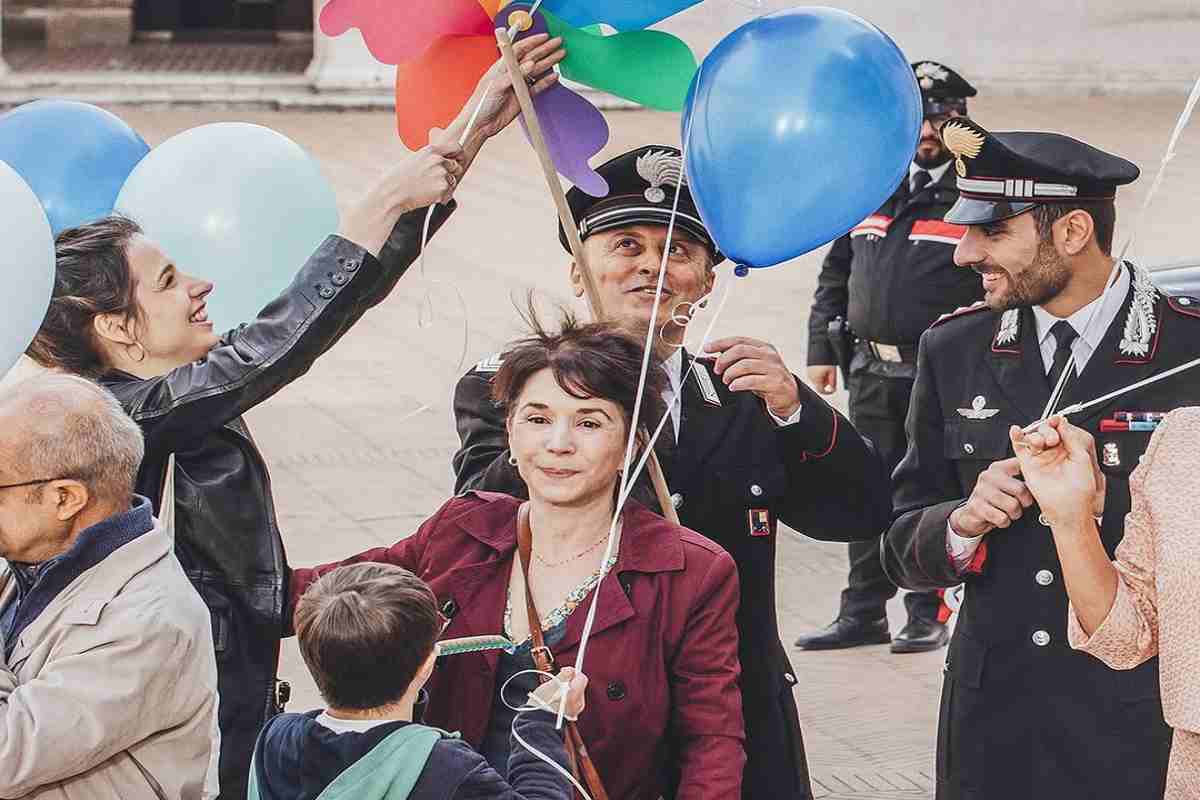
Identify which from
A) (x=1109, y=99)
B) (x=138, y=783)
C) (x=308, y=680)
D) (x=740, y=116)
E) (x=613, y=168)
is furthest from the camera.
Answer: (x=1109, y=99)

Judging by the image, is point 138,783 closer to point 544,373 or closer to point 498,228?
point 544,373

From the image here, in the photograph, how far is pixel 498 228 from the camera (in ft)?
45.9

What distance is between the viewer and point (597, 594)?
10.4 ft

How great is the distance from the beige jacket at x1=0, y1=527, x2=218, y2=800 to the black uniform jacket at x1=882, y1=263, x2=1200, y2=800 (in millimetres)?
1526

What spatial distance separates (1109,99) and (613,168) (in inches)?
668

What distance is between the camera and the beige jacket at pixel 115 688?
2.77 m

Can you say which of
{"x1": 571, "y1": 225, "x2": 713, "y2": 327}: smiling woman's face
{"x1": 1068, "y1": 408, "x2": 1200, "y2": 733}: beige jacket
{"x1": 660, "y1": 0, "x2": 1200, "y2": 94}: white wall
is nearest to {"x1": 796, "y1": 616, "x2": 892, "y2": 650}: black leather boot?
{"x1": 571, "y1": 225, "x2": 713, "y2": 327}: smiling woman's face

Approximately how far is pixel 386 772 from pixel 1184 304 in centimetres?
196

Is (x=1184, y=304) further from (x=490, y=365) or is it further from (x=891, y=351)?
(x=891, y=351)

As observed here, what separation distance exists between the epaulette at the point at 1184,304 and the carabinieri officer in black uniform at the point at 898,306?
2614 millimetres

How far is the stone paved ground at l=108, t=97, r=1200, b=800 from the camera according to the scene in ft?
20.2

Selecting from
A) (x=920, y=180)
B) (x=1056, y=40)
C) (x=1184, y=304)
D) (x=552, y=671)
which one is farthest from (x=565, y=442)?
(x=1056, y=40)

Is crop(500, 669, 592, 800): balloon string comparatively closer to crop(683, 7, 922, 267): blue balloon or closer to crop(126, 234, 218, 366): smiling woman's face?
crop(683, 7, 922, 267): blue balloon

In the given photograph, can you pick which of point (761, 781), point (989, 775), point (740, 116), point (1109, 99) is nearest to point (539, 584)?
point (761, 781)
